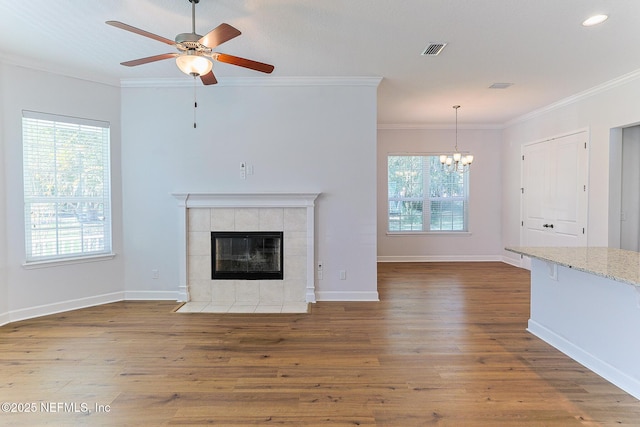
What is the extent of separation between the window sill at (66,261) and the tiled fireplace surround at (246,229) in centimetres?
96

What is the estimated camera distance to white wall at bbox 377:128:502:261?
22.6 feet

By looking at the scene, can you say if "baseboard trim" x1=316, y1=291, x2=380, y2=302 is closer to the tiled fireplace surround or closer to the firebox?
the tiled fireplace surround

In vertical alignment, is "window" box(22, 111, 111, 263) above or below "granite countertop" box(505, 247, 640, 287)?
above

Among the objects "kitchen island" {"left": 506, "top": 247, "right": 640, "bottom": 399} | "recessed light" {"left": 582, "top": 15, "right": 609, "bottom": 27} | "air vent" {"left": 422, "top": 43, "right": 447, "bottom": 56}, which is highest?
"air vent" {"left": 422, "top": 43, "right": 447, "bottom": 56}

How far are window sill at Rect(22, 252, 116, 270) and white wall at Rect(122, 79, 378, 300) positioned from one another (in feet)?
0.99

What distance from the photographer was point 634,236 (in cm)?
451

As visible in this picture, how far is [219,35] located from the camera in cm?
223

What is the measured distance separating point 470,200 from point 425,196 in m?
0.92

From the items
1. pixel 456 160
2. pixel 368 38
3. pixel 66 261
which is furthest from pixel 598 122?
pixel 66 261

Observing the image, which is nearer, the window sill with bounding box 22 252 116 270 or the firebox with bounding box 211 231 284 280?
the window sill with bounding box 22 252 116 270

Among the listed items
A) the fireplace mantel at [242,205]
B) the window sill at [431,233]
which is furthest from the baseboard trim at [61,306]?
the window sill at [431,233]

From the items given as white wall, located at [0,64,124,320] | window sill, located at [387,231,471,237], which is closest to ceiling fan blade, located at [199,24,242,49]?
white wall, located at [0,64,124,320]

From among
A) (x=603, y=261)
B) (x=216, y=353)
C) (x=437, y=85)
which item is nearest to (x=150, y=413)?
(x=216, y=353)

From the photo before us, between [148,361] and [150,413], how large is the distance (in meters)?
0.73
